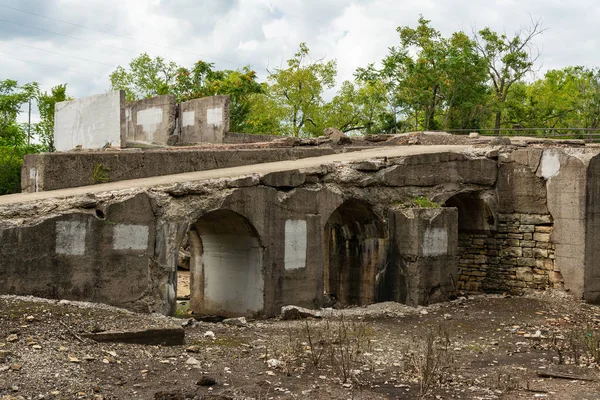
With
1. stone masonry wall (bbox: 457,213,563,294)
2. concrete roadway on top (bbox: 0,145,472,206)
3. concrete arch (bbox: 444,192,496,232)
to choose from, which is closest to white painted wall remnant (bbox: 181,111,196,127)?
concrete roadway on top (bbox: 0,145,472,206)

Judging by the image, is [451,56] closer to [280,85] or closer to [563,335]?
[280,85]

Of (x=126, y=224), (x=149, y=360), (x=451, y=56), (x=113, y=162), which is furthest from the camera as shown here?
(x=451, y=56)

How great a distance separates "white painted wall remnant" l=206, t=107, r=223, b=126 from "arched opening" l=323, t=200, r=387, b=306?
5238 millimetres

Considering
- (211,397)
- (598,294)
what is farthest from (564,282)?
(211,397)

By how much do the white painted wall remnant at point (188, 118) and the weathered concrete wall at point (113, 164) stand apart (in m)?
5.80

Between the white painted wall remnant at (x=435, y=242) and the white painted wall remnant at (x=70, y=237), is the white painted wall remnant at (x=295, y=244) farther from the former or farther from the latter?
the white painted wall remnant at (x=70, y=237)

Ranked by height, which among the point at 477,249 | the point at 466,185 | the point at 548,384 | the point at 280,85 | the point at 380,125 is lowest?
the point at 548,384

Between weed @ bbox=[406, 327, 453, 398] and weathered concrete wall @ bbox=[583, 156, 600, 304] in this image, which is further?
weathered concrete wall @ bbox=[583, 156, 600, 304]

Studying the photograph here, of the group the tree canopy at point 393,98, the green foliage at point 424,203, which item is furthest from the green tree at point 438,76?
the green foliage at point 424,203

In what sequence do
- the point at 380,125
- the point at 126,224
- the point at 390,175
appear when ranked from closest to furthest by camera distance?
the point at 126,224 < the point at 390,175 < the point at 380,125

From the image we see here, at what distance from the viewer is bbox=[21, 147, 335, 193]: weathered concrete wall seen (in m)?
11.1

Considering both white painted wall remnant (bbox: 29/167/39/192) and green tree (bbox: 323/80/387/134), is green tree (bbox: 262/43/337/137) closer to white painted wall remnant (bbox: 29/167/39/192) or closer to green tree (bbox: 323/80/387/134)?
green tree (bbox: 323/80/387/134)

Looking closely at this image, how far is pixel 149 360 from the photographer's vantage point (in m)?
7.69

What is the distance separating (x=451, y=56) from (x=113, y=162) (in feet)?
54.3
